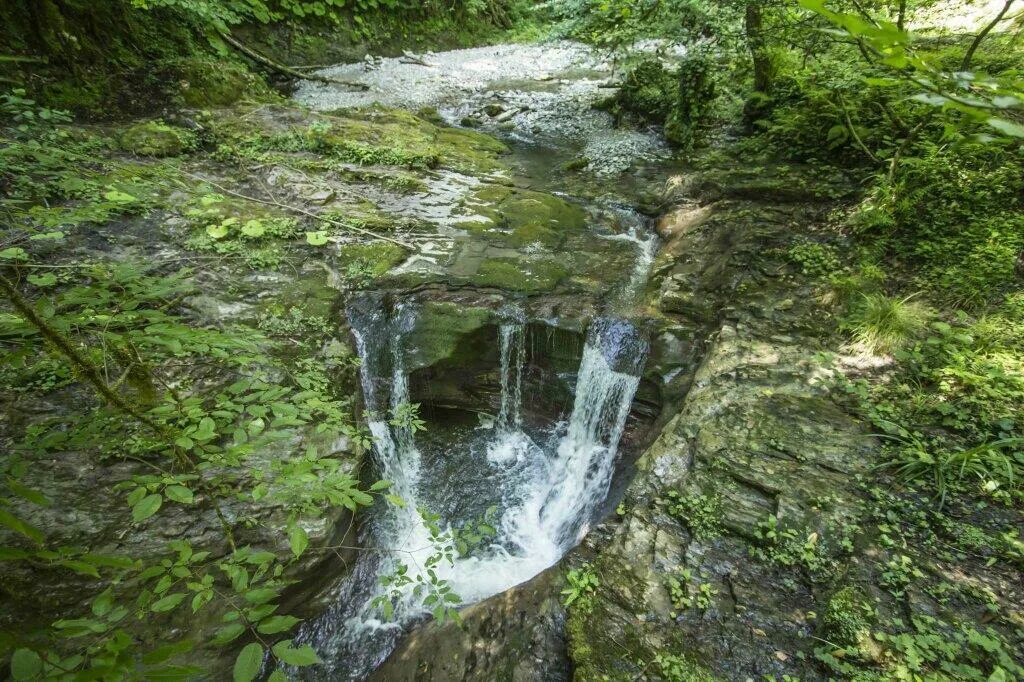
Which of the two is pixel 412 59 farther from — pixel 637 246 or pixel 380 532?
pixel 380 532

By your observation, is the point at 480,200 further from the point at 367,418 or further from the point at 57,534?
the point at 57,534

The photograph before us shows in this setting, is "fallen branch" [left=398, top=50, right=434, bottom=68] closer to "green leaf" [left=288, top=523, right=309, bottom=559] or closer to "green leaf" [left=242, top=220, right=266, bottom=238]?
"green leaf" [left=242, top=220, right=266, bottom=238]

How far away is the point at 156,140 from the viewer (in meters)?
6.82

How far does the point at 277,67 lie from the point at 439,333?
879cm

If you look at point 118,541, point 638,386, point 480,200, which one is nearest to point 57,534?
point 118,541

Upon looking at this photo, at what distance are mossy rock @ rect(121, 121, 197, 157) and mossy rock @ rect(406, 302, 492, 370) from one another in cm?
463

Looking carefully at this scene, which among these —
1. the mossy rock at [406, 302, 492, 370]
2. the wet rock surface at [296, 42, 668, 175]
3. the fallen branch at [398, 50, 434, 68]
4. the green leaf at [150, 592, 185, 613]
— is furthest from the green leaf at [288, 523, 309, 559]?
the fallen branch at [398, 50, 434, 68]

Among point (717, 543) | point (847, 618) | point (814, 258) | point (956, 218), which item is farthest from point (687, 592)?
point (956, 218)

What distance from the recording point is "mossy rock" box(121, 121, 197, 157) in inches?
258

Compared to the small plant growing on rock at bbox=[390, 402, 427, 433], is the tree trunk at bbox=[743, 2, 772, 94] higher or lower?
higher

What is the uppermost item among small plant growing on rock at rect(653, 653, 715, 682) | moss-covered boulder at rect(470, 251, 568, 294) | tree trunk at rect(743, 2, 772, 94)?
tree trunk at rect(743, 2, 772, 94)

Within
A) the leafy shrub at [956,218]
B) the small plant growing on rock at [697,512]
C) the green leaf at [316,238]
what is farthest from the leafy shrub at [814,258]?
the green leaf at [316,238]

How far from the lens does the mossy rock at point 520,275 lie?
605 cm

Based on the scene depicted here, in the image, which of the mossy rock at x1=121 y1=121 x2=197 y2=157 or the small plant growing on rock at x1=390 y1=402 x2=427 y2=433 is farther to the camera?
the mossy rock at x1=121 y1=121 x2=197 y2=157
